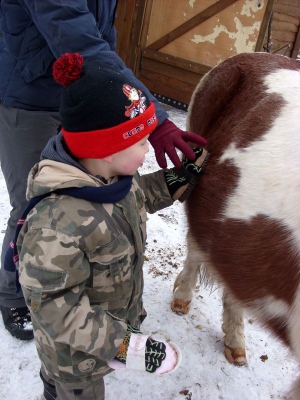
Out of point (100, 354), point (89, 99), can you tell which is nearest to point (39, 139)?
point (89, 99)

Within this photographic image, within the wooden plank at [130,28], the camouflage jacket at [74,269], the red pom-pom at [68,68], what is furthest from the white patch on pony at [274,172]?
the wooden plank at [130,28]

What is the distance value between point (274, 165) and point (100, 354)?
84 cm

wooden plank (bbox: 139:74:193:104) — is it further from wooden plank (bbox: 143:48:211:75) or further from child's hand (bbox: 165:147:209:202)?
child's hand (bbox: 165:147:209:202)

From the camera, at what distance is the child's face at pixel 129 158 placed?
1.11 m

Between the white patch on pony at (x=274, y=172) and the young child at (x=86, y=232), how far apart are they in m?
0.44

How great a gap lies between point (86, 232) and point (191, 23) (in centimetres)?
440

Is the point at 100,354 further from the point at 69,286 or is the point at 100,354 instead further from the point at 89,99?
the point at 89,99

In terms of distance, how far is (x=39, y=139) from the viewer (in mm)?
1613

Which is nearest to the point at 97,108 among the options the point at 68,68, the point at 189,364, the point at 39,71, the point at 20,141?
the point at 68,68

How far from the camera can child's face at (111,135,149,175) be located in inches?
43.8

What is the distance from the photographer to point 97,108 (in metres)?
1.00

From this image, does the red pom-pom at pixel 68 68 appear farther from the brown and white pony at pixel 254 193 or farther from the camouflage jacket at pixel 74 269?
the brown and white pony at pixel 254 193

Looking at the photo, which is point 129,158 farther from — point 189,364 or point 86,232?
point 189,364

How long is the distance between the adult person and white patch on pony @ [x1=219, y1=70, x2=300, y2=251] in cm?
20
